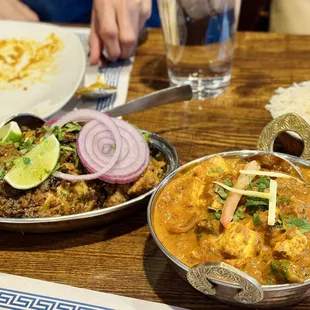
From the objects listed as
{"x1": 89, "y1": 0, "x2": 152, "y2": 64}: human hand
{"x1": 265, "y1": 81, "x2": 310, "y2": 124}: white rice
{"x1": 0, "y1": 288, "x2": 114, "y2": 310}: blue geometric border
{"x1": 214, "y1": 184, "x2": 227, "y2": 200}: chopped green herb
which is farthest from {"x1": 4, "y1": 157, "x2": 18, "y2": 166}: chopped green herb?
{"x1": 89, "y1": 0, "x2": 152, "y2": 64}: human hand

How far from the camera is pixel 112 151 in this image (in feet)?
5.27

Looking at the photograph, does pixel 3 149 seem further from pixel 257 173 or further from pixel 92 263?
pixel 257 173

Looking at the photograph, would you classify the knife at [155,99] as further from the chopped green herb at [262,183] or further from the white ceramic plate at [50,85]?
the chopped green herb at [262,183]

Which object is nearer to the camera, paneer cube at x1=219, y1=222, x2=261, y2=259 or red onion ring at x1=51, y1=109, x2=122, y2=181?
paneer cube at x1=219, y1=222, x2=261, y2=259

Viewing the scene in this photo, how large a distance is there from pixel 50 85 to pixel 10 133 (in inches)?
24.7

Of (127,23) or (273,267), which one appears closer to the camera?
(273,267)

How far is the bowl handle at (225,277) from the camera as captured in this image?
3.58 feet

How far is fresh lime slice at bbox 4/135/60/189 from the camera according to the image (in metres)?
1.51

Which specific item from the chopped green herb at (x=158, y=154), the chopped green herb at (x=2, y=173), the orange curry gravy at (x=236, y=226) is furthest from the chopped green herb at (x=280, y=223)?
the chopped green herb at (x=2, y=173)

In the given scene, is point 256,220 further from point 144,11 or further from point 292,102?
point 144,11

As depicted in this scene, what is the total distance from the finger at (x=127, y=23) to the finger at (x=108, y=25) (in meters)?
0.03

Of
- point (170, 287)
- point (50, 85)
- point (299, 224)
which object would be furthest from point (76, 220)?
point (50, 85)

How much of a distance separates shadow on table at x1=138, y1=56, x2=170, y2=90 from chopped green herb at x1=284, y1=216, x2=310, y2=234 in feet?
4.22

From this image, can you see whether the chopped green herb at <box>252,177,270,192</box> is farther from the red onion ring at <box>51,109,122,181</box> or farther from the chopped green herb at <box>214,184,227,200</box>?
the red onion ring at <box>51,109,122,181</box>
